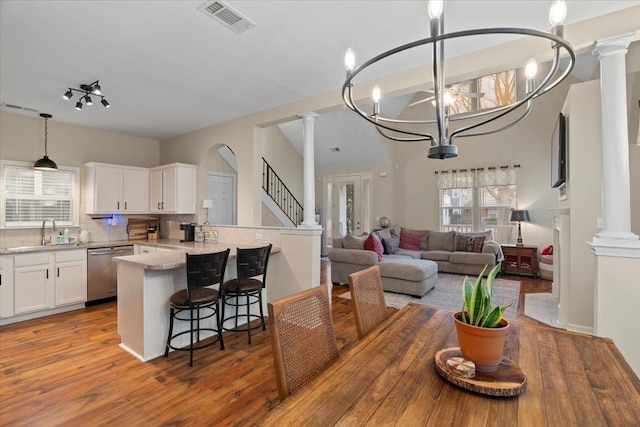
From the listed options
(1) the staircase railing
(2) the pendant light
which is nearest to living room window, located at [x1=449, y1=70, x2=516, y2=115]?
(1) the staircase railing

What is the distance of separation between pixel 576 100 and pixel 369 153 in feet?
16.1

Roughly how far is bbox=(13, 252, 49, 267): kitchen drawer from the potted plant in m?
4.89

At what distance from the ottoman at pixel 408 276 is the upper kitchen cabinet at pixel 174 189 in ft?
11.0

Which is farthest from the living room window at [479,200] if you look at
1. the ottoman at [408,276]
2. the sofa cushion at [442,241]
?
the ottoman at [408,276]

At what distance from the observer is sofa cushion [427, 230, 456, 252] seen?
6.81 metres

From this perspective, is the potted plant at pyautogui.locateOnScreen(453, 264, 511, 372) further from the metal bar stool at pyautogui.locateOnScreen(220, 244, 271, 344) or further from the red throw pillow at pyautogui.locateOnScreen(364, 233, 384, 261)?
the red throw pillow at pyautogui.locateOnScreen(364, 233, 384, 261)

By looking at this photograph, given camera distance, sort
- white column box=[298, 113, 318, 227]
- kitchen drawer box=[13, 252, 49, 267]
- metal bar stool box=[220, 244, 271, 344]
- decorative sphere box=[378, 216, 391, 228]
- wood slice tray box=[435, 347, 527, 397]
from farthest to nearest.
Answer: decorative sphere box=[378, 216, 391, 228]
white column box=[298, 113, 318, 227]
kitchen drawer box=[13, 252, 49, 267]
metal bar stool box=[220, 244, 271, 344]
wood slice tray box=[435, 347, 527, 397]

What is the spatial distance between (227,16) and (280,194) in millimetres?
5901

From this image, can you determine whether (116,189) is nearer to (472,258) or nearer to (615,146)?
(615,146)

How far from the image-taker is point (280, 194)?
8.02m

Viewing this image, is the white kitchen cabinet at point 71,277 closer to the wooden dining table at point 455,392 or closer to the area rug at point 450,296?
the area rug at point 450,296

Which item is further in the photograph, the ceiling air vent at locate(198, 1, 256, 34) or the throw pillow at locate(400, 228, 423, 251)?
the throw pillow at locate(400, 228, 423, 251)

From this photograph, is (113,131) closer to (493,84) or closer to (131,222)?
(131,222)

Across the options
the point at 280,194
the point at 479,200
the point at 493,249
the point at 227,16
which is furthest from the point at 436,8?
the point at 280,194
